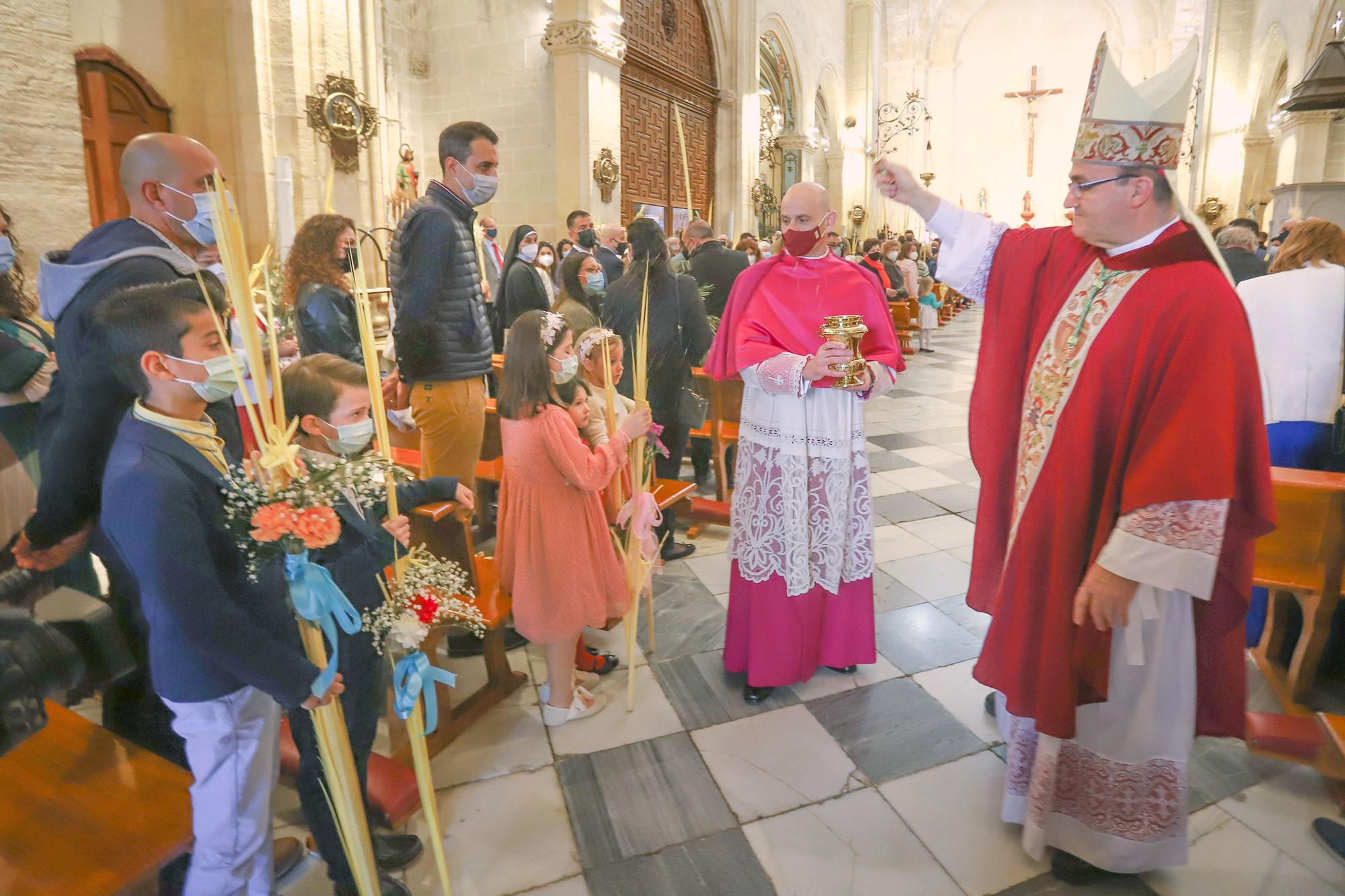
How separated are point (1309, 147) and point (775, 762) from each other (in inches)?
559

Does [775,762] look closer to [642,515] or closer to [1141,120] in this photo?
[642,515]

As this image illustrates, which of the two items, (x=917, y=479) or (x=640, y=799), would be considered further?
(x=917, y=479)

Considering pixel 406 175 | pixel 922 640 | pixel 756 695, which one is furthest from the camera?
pixel 406 175

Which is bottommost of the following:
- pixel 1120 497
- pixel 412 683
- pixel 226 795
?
pixel 226 795

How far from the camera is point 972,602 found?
225 cm

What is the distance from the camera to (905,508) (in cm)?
491

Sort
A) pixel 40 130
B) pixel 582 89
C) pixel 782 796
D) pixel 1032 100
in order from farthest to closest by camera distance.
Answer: pixel 1032 100 → pixel 582 89 → pixel 40 130 → pixel 782 796

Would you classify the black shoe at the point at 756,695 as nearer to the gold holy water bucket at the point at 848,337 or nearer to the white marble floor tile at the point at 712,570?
the white marble floor tile at the point at 712,570

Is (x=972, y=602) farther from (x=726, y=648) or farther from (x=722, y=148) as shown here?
(x=722, y=148)

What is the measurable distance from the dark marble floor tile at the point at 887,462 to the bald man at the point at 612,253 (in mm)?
2320

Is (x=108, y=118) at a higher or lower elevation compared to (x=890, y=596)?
higher

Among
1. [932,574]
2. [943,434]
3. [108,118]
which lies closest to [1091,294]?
[932,574]

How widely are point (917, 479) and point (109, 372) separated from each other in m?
4.88

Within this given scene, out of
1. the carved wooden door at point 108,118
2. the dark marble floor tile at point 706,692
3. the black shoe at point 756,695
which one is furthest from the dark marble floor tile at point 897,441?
the carved wooden door at point 108,118
